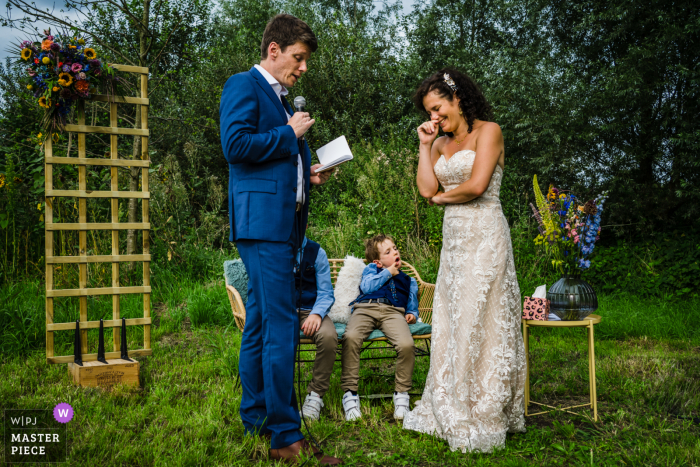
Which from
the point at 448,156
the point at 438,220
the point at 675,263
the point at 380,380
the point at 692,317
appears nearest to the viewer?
the point at 448,156

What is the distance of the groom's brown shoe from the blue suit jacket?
3.09ft

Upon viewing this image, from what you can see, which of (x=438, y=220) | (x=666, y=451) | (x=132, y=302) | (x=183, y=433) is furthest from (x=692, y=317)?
(x=132, y=302)

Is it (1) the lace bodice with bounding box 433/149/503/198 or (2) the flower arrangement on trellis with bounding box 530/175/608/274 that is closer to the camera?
(1) the lace bodice with bounding box 433/149/503/198

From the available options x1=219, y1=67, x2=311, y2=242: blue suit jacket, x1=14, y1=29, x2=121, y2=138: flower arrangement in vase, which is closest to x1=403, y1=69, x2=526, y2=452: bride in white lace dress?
x1=219, y1=67, x2=311, y2=242: blue suit jacket

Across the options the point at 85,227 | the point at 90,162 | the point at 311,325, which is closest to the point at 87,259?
the point at 85,227

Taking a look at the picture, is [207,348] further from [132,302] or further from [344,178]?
[344,178]

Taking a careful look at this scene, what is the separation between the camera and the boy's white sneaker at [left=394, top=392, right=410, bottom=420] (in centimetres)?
292

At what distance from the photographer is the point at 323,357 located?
2984mm

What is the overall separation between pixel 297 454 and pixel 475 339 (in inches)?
41.5

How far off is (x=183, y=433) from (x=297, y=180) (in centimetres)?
144

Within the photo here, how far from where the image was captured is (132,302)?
187 inches

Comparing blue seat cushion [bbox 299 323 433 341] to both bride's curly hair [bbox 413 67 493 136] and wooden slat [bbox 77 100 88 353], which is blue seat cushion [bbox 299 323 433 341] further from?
wooden slat [bbox 77 100 88 353]

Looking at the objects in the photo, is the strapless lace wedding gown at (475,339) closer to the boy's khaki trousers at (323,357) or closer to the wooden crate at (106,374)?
the boy's khaki trousers at (323,357)

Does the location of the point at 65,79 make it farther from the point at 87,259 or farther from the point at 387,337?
the point at 387,337
